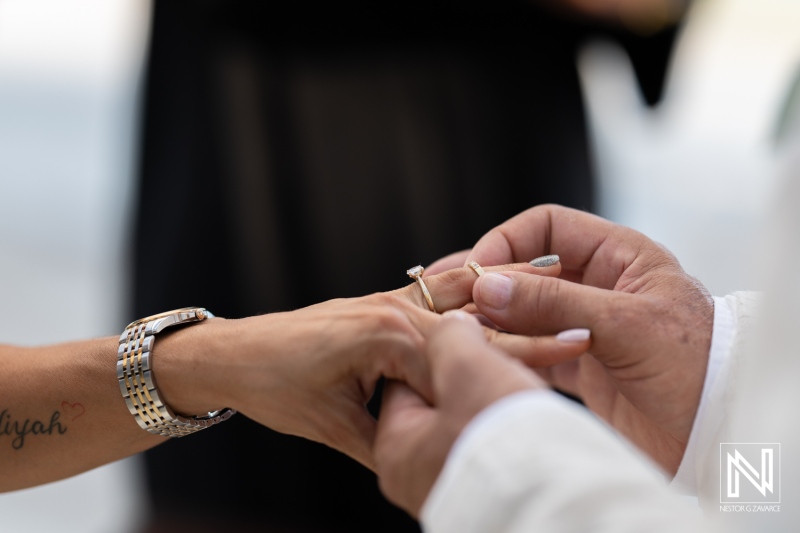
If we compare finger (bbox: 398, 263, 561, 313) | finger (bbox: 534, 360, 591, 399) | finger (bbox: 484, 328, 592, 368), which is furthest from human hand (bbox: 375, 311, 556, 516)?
finger (bbox: 534, 360, 591, 399)

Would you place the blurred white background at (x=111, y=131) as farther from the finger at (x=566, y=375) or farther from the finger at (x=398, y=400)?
the finger at (x=398, y=400)

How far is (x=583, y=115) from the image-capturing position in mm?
1913

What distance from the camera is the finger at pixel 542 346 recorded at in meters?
0.82

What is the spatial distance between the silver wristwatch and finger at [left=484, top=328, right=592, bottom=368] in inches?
14.0

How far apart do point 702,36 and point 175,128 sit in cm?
153

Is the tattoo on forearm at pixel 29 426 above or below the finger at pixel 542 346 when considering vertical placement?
below

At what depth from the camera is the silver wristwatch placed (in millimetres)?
858

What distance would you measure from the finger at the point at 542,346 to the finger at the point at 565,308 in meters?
0.03

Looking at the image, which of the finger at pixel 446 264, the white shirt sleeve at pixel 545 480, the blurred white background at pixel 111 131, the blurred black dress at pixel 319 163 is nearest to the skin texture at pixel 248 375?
the finger at pixel 446 264

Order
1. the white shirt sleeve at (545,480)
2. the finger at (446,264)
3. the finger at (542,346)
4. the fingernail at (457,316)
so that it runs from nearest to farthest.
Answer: the white shirt sleeve at (545,480) → the fingernail at (457,316) → the finger at (542,346) → the finger at (446,264)

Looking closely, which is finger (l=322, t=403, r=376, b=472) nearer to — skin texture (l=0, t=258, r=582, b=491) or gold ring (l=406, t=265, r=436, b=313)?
skin texture (l=0, t=258, r=582, b=491)

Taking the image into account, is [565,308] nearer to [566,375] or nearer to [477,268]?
[477,268]

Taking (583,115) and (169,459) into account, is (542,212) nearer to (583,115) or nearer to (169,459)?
(583,115)


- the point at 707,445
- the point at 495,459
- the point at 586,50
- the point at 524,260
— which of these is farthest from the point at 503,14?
the point at 495,459
